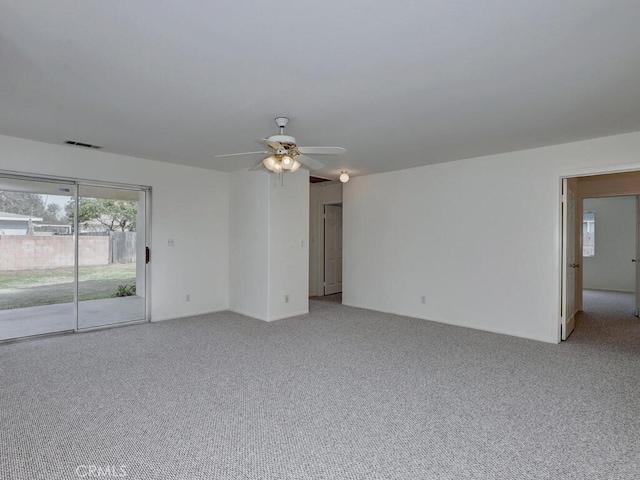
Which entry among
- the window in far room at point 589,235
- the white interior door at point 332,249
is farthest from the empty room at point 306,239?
the window in far room at point 589,235

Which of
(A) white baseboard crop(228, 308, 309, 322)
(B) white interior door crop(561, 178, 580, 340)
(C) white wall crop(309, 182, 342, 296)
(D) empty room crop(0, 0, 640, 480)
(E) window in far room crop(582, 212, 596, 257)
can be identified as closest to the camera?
(D) empty room crop(0, 0, 640, 480)

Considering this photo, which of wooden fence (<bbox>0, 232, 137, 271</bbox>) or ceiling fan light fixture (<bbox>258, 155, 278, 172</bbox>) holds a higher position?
ceiling fan light fixture (<bbox>258, 155, 278, 172</bbox>)

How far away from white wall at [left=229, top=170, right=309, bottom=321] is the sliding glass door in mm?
2269

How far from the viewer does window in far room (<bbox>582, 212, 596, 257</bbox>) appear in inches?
355

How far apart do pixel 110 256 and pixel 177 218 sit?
3.48ft

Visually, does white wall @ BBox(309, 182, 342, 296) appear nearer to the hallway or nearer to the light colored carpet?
the light colored carpet

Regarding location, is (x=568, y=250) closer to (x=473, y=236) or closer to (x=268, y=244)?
(x=473, y=236)

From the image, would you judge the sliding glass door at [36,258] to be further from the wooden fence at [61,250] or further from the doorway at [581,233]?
the doorway at [581,233]

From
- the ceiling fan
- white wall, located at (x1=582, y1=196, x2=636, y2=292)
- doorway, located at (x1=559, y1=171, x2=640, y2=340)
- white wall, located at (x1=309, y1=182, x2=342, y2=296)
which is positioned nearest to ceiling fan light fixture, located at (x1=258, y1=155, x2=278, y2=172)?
the ceiling fan

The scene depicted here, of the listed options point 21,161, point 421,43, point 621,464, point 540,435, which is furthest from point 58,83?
point 621,464

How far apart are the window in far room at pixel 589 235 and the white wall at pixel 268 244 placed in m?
7.69

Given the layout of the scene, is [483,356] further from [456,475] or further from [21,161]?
[21,161]

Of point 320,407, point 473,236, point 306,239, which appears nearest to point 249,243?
point 306,239

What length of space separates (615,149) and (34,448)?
225 inches
